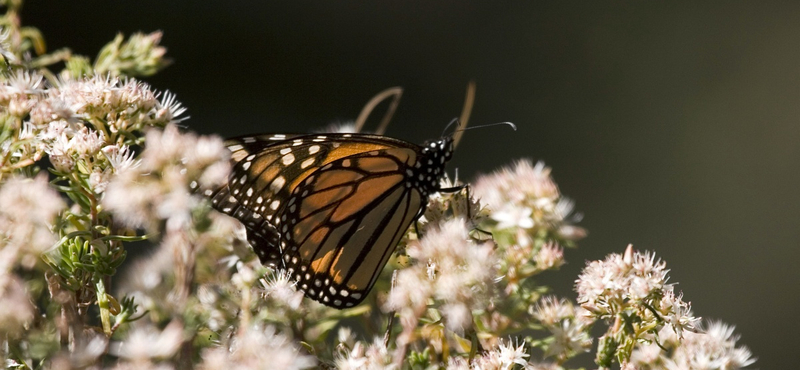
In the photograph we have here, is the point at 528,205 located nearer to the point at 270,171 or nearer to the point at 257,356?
the point at 270,171

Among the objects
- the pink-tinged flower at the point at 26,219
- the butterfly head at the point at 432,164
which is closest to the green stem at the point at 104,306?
the pink-tinged flower at the point at 26,219

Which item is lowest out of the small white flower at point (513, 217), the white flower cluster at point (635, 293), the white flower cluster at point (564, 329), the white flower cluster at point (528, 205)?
the white flower cluster at point (564, 329)

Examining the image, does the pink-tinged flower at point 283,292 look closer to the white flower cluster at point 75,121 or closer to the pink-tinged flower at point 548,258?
the white flower cluster at point 75,121

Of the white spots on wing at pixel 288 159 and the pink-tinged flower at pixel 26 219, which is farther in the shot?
the white spots on wing at pixel 288 159

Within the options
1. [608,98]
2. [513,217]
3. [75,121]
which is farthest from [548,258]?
[608,98]


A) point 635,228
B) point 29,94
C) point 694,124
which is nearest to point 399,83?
point 635,228

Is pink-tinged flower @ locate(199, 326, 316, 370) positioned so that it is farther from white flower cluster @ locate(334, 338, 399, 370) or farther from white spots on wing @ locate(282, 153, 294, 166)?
white spots on wing @ locate(282, 153, 294, 166)

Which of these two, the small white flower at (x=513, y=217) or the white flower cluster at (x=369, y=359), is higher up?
the small white flower at (x=513, y=217)

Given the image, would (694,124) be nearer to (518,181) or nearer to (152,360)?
(518,181)
